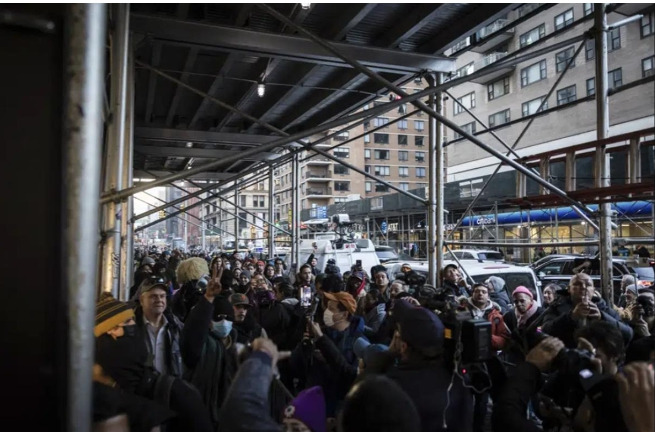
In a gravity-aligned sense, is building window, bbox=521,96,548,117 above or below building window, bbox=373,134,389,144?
below

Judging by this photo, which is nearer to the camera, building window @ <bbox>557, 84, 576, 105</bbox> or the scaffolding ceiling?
the scaffolding ceiling


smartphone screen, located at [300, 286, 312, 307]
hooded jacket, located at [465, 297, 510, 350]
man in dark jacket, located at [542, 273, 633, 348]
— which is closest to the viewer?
man in dark jacket, located at [542, 273, 633, 348]

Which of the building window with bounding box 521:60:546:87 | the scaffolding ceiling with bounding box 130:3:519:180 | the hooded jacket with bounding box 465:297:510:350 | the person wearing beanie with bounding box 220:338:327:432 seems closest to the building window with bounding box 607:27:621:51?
the building window with bounding box 521:60:546:87

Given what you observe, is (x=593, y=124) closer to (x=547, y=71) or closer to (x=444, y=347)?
(x=547, y=71)

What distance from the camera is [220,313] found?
3773mm

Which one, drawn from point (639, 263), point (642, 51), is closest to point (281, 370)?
point (639, 263)

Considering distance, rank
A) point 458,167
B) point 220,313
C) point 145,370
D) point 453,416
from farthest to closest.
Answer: point 458,167
point 220,313
point 145,370
point 453,416

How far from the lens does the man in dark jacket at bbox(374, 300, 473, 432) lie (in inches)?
86.7

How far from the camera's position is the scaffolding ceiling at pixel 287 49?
593 centimetres

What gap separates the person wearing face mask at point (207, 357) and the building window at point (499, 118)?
3674cm

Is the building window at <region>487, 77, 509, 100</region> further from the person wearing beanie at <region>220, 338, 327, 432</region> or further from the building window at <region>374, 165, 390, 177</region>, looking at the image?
the person wearing beanie at <region>220, 338, 327, 432</region>

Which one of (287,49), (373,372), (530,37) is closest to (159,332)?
(373,372)

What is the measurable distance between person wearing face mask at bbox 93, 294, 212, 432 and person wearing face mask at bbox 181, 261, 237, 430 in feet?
1.80

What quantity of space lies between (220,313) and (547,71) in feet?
116
